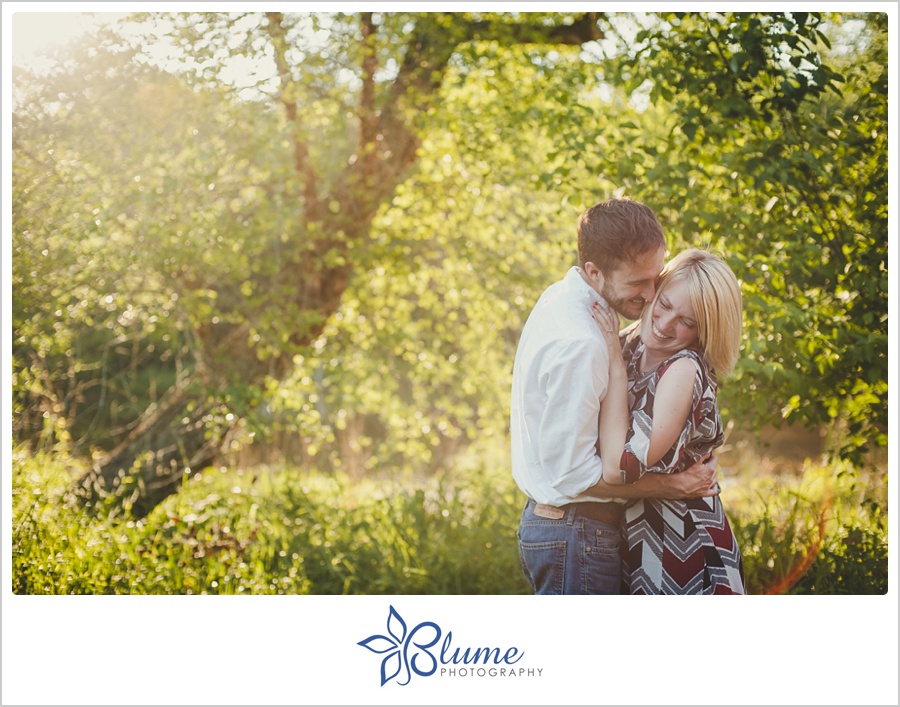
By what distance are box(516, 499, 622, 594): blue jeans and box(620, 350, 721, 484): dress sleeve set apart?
0.18m

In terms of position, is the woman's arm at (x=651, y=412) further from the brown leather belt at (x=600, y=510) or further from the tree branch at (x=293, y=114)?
the tree branch at (x=293, y=114)

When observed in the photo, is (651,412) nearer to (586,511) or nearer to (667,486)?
(667,486)

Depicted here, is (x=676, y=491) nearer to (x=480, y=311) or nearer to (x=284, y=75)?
(x=480, y=311)

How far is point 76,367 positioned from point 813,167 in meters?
3.48

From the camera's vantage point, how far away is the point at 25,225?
2.99 metres

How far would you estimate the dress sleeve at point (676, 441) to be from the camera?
191 centimetres

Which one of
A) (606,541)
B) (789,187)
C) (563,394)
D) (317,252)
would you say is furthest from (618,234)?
(317,252)

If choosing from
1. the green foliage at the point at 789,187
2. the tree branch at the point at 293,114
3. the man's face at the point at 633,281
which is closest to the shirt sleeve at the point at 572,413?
the man's face at the point at 633,281

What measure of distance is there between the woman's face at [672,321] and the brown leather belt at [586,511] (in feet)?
1.45

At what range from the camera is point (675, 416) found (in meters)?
1.88

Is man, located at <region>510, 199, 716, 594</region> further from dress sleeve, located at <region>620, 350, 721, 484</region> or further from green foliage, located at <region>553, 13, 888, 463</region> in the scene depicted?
green foliage, located at <region>553, 13, 888, 463</region>

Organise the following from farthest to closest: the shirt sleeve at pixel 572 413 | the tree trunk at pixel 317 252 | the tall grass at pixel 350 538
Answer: the tree trunk at pixel 317 252 → the tall grass at pixel 350 538 → the shirt sleeve at pixel 572 413

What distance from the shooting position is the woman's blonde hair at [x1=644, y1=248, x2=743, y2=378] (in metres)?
1.91

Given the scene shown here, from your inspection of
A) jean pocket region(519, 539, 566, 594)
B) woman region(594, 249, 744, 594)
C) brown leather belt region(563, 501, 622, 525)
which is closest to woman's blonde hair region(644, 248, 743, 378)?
woman region(594, 249, 744, 594)
